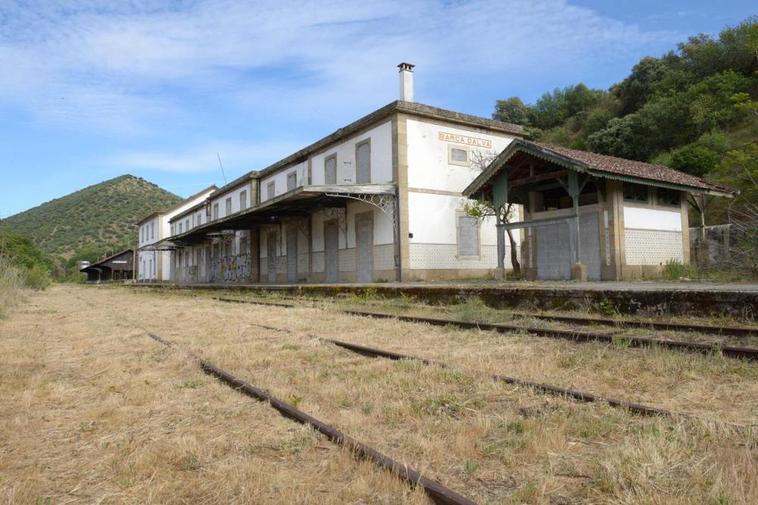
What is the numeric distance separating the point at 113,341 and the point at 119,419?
436 centimetres

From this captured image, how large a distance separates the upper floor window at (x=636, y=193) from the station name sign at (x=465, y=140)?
26.7 feet

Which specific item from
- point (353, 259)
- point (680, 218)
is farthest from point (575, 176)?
point (353, 259)

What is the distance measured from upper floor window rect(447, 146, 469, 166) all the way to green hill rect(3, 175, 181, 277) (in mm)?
68247

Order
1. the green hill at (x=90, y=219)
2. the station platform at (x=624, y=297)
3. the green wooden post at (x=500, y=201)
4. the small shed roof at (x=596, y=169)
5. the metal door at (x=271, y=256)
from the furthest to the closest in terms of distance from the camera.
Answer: the green hill at (x=90, y=219) → the metal door at (x=271, y=256) → the green wooden post at (x=500, y=201) → the small shed roof at (x=596, y=169) → the station platform at (x=624, y=297)

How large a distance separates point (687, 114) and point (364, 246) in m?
24.8

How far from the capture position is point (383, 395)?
155 inches

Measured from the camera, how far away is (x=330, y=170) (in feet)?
80.4

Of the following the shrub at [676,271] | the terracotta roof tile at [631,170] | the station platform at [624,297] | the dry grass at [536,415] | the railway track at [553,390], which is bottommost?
the dry grass at [536,415]

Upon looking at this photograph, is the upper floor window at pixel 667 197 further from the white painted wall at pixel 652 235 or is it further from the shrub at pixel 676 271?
the shrub at pixel 676 271

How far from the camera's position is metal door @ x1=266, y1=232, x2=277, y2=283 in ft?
100

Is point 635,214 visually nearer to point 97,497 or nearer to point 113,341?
point 113,341

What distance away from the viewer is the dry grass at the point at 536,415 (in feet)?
7.66

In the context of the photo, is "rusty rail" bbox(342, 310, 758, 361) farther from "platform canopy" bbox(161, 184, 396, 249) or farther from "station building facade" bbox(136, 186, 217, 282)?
"station building facade" bbox(136, 186, 217, 282)

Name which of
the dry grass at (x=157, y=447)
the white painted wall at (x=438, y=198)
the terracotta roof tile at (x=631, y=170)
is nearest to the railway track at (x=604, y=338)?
the dry grass at (x=157, y=447)
